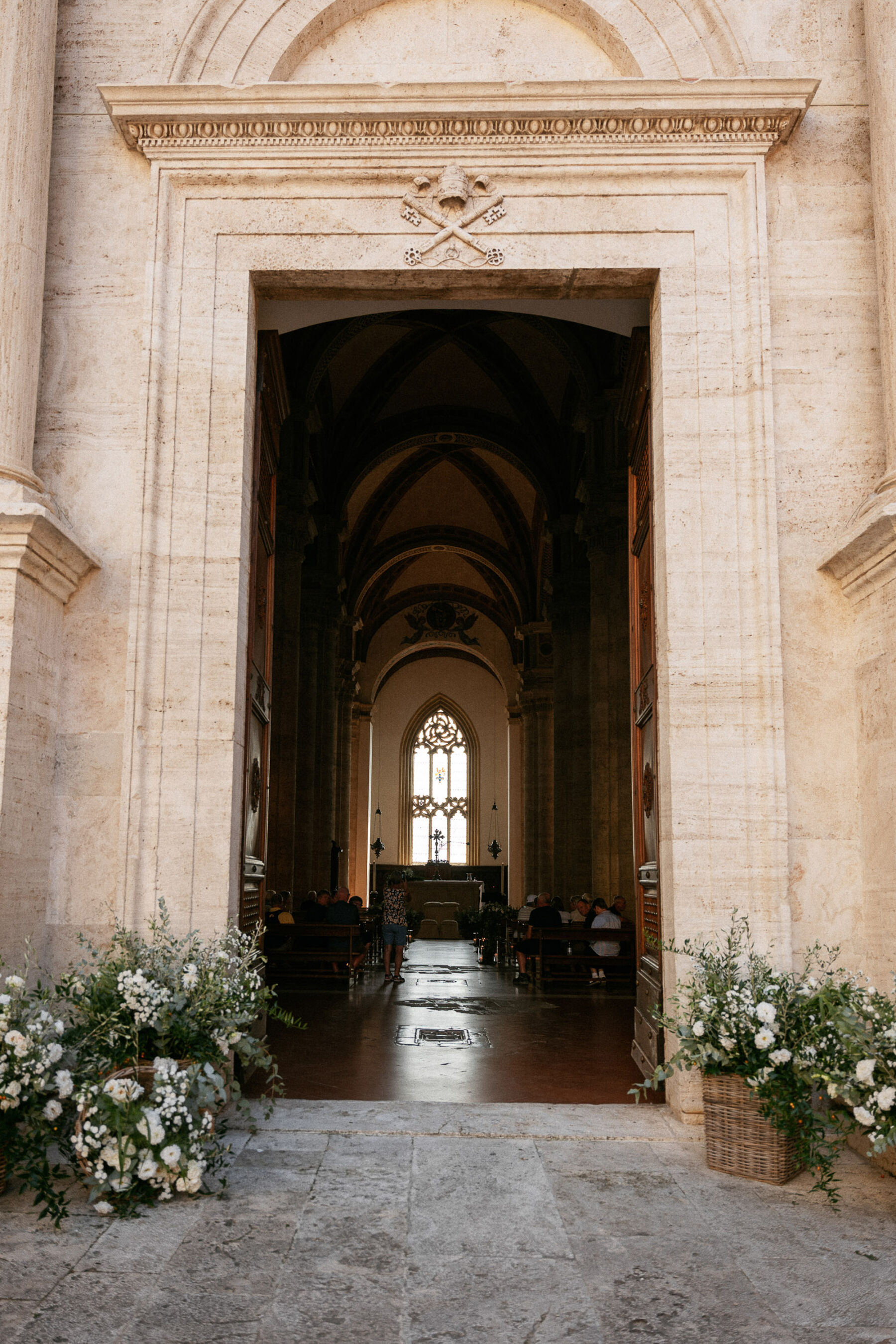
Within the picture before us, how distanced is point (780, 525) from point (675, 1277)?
361 cm

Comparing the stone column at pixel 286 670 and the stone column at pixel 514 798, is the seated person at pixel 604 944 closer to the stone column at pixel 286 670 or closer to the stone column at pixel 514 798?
the stone column at pixel 286 670

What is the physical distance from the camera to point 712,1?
616cm

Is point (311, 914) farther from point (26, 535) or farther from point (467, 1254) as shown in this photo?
point (467, 1254)

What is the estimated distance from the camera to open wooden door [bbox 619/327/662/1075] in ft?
20.8

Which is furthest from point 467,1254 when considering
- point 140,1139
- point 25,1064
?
point 25,1064

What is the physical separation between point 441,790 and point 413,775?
98cm

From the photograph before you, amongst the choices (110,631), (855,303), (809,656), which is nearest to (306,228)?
(110,631)

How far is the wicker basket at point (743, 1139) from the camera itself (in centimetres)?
448

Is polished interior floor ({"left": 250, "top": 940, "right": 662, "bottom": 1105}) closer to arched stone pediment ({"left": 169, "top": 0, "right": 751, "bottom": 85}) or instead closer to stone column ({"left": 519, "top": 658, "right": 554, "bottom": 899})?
arched stone pediment ({"left": 169, "top": 0, "right": 751, "bottom": 85})

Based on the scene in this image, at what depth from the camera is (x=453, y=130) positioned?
6035mm

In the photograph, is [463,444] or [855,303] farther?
[463,444]

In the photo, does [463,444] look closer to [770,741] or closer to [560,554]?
[560,554]

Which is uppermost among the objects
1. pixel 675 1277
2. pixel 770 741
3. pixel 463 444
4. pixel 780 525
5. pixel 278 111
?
pixel 463 444

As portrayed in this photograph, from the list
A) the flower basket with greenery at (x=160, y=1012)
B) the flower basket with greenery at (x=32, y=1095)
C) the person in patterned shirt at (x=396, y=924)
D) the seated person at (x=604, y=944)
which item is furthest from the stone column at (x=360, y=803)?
the flower basket with greenery at (x=32, y=1095)
